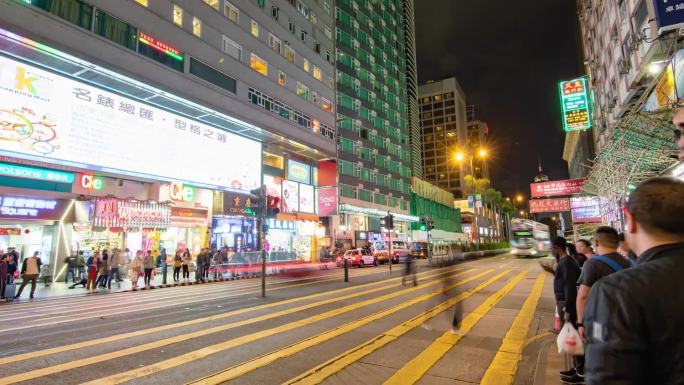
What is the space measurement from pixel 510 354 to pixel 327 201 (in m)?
33.8

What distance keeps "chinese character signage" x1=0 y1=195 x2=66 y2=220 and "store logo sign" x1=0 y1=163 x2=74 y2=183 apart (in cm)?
104

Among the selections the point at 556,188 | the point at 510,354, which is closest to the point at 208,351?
the point at 510,354

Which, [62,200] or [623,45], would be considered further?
[623,45]

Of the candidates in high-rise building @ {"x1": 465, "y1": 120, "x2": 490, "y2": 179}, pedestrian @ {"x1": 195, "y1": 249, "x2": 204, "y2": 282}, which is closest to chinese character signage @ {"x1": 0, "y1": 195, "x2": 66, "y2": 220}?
pedestrian @ {"x1": 195, "y1": 249, "x2": 204, "y2": 282}

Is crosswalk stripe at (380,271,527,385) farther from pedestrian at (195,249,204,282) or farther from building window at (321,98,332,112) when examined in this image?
building window at (321,98,332,112)

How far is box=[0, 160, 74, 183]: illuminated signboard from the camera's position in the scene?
17378mm

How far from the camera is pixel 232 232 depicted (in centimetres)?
→ 2969

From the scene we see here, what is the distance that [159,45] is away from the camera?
24531 mm

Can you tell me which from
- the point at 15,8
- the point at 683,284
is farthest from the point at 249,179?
the point at 683,284

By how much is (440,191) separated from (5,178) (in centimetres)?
7762

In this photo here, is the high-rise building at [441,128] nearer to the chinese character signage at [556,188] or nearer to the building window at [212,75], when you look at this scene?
the chinese character signage at [556,188]

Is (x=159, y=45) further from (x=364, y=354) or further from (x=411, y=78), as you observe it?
(x=411, y=78)

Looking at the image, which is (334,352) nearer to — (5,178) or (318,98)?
(5,178)

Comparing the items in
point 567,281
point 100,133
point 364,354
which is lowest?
point 364,354
